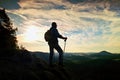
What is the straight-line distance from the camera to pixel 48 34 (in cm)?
2203

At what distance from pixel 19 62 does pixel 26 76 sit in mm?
3220

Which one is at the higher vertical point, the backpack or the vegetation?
the backpack

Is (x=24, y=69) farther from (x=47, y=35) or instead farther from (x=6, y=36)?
(x=6, y=36)

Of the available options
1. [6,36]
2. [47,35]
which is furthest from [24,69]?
[6,36]

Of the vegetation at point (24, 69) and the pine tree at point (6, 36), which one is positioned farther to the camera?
the pine tree at point (6, 36)

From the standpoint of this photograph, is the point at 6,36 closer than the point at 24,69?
No

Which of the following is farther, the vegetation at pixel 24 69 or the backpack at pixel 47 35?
the backpack at pixel 47 35

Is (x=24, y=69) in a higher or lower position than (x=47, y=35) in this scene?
lower

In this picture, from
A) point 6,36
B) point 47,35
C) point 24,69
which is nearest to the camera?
point 24,69

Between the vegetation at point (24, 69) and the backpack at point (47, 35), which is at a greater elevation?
the backpack at point (47, 35)

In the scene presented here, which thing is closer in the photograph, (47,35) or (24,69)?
(24,69)

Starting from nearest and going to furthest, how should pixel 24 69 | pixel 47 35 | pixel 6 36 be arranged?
pixel 24 69, pixel 47 35, pixel 6 36

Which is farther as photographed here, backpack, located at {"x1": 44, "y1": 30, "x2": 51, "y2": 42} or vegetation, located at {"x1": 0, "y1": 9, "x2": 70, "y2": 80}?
backpack, located at {"x1": 44, "y1": 30, "x2": 51, "y2": 42}

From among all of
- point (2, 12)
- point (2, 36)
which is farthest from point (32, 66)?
point (2, 12)
